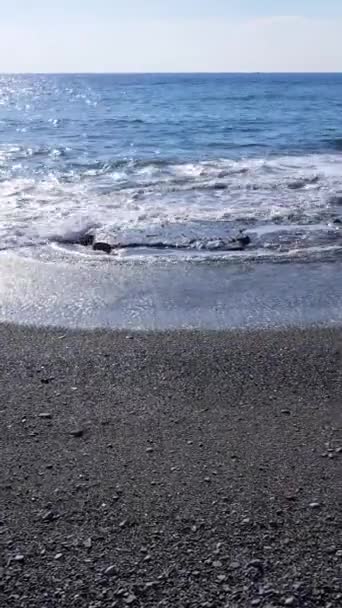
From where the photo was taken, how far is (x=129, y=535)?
4266mm

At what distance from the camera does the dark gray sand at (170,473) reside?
12.8 ft

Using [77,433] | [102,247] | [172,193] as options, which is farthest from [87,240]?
[77,433]

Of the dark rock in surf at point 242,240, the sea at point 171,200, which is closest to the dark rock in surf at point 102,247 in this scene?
the sea at point 171,200

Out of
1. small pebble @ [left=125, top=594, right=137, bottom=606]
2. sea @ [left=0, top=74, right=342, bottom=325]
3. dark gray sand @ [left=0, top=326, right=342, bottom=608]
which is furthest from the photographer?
sea @ [left=0, top=74, right=342, bottom=325]

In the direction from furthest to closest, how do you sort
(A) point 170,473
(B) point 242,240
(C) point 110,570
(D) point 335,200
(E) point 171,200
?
(E) point 171,200
(D) point 335,200
(B) point 242,240
(A) point 170,473
(C) point 110,570

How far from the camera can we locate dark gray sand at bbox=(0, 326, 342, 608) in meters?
3.89

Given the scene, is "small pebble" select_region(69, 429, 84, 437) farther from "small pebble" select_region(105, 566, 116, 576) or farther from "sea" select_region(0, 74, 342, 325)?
"sea" select_region(0, 74, 342, 325)

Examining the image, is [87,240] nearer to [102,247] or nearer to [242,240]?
[102,247]

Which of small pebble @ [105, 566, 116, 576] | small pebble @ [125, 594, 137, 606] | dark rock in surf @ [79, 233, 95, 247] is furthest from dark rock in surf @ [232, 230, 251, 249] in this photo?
small pebble @ [125, 594, 137, 606]

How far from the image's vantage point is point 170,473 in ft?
16.1

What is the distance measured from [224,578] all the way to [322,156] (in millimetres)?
23758

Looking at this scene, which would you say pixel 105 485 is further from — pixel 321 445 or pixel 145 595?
pixel 321 445

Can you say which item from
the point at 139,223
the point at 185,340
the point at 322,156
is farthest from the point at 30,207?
the point at 322,156

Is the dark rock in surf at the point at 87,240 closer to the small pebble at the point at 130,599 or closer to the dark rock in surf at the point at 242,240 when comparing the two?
the dark rock in surf at the point at 242,240
